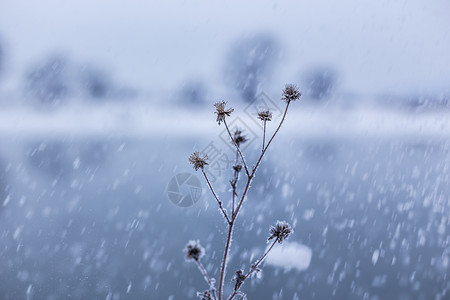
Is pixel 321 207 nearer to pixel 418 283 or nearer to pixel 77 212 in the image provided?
pixel 418 283

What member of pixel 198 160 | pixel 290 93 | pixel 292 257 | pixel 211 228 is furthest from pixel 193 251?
pixel 292 257

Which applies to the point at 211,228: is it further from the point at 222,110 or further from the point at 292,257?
the point at 222,110

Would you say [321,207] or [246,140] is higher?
Answer: [321,207]

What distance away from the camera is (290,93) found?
1422mm

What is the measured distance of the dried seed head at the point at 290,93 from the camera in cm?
141

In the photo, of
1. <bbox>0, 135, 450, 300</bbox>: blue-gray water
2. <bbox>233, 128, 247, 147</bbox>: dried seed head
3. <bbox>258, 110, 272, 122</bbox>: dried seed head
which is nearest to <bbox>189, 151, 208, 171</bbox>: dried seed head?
<bbox>233, 128, 247, 147</bbox>: dried seed head

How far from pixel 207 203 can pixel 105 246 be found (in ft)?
7.98

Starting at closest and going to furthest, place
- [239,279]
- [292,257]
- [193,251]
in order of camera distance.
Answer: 1. [193,251]
2. [239,279]
3. [292,257]

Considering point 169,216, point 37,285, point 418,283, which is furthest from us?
point 169,216

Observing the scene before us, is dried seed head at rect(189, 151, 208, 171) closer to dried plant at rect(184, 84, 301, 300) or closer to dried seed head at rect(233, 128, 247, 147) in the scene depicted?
dried plant at rect(184, 84, 301, 300)

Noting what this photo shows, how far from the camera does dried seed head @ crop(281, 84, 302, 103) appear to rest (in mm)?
1412

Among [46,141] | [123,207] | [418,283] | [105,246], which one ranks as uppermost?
[46,141]

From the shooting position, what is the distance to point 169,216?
24.3ft

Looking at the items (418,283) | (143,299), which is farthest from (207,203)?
(418,283)
